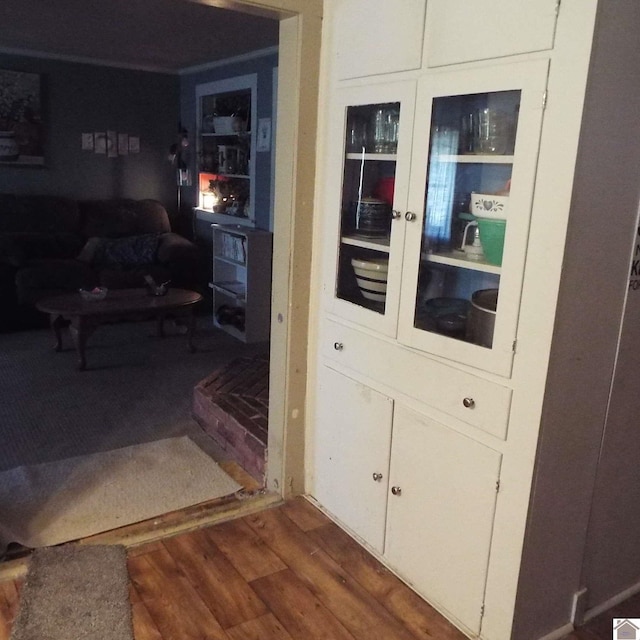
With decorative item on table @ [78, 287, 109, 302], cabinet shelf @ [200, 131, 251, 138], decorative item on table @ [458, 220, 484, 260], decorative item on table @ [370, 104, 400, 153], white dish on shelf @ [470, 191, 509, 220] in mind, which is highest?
cabinet shelf @ [200, 131, 251, 138]

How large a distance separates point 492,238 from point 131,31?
12.6ft

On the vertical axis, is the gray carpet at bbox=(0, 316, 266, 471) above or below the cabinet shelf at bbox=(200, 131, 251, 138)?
below

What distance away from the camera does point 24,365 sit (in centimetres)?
429

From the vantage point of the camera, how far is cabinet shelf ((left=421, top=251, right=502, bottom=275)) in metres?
1.81

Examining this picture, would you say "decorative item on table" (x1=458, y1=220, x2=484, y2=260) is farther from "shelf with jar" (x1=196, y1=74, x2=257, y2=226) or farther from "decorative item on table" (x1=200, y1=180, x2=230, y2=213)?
"decorative item on table" (x1=200, y1=180, x2=230, y2=213)

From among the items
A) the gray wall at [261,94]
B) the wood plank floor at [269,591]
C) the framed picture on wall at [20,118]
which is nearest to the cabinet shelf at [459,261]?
the wood plank floor at [269,591]

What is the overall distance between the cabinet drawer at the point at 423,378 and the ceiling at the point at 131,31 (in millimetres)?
2152

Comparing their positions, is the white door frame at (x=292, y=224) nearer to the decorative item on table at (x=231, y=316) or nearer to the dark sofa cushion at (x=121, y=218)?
the decorative item on table at (x=231, y=316)

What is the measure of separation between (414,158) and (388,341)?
60cm

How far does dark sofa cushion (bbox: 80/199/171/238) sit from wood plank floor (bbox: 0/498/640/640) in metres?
4.09

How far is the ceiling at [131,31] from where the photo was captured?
4008 millimetres

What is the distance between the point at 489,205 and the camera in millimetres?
1805

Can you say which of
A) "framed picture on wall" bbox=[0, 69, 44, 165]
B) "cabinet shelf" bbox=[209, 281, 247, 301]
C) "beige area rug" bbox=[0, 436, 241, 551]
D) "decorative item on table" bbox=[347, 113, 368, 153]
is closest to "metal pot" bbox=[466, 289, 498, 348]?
"decorative item on table" bbox=[347, 113, 368, 153]

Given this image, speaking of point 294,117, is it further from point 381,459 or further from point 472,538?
point 472,538
